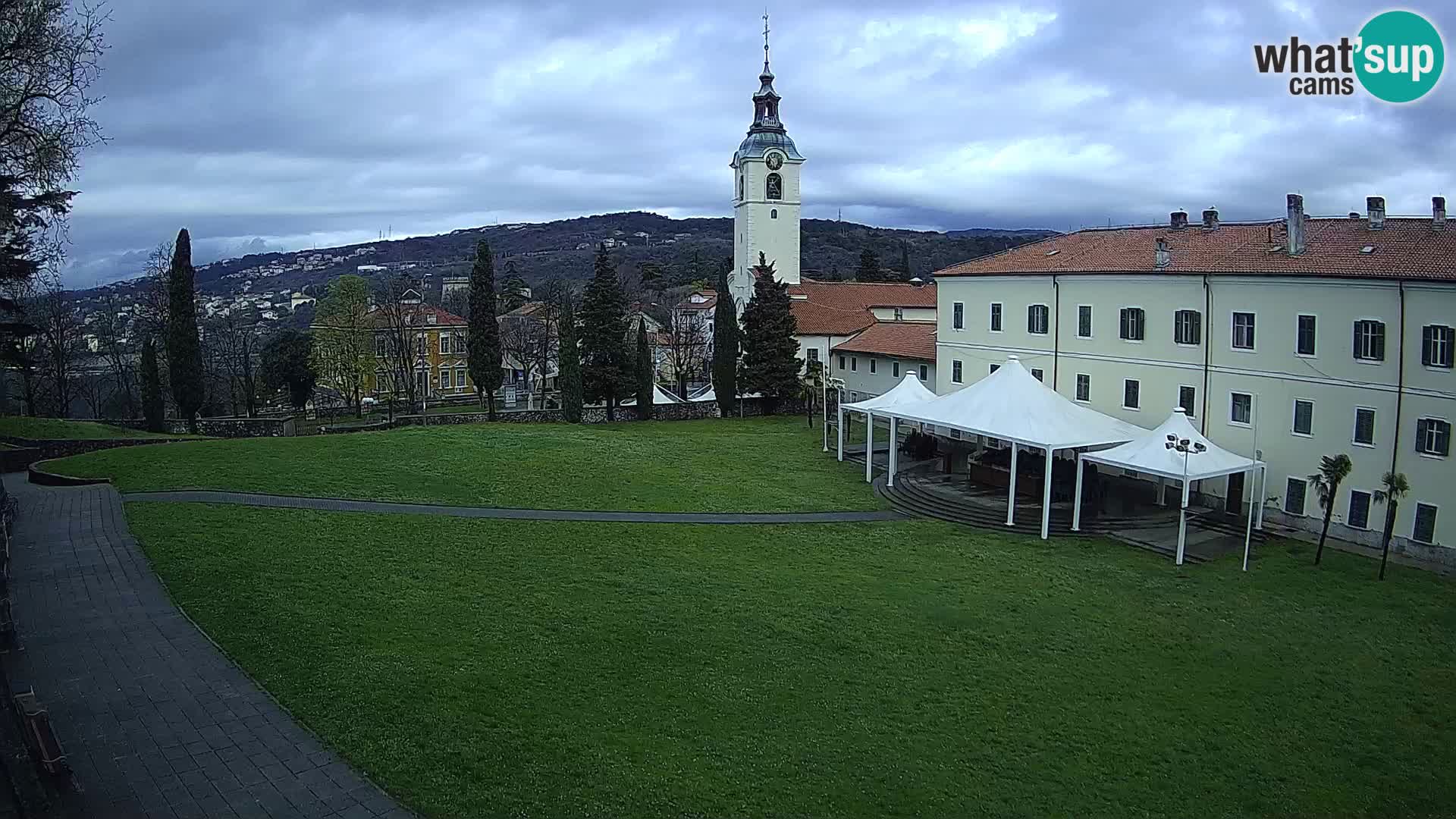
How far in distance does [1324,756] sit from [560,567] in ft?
39.7

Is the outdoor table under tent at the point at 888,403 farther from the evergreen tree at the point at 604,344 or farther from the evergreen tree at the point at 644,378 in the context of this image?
the evergreen tree at the point at 604,344

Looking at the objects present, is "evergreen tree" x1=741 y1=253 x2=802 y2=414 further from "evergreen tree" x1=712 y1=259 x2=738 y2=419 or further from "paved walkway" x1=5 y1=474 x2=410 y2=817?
"paved walkway" x1=5 y1=474 x2=410 y2=817

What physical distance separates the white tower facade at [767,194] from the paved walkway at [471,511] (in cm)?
2931

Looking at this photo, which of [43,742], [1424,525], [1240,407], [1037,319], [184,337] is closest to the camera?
[43,742]

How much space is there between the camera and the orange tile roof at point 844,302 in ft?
152

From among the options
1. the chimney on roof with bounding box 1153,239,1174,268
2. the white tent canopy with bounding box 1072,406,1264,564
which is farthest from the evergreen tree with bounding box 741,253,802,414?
the white tent canopy with bounding box 1072,406,1264,564

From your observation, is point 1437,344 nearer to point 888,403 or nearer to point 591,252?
point 888,403

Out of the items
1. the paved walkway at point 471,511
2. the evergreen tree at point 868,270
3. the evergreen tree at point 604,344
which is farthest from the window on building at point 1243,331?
the evergreen tree at point 868,270

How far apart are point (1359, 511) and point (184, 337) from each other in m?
37.6

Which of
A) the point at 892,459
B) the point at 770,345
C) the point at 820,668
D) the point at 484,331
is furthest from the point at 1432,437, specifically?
the point at 484,331

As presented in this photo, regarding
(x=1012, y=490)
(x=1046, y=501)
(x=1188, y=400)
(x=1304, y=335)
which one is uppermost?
(x=1304, y=335)

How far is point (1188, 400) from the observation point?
24031 mm

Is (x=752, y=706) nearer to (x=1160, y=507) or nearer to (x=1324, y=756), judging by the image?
(x=1324, y=756)

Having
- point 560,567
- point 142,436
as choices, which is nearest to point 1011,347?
point 560,567
